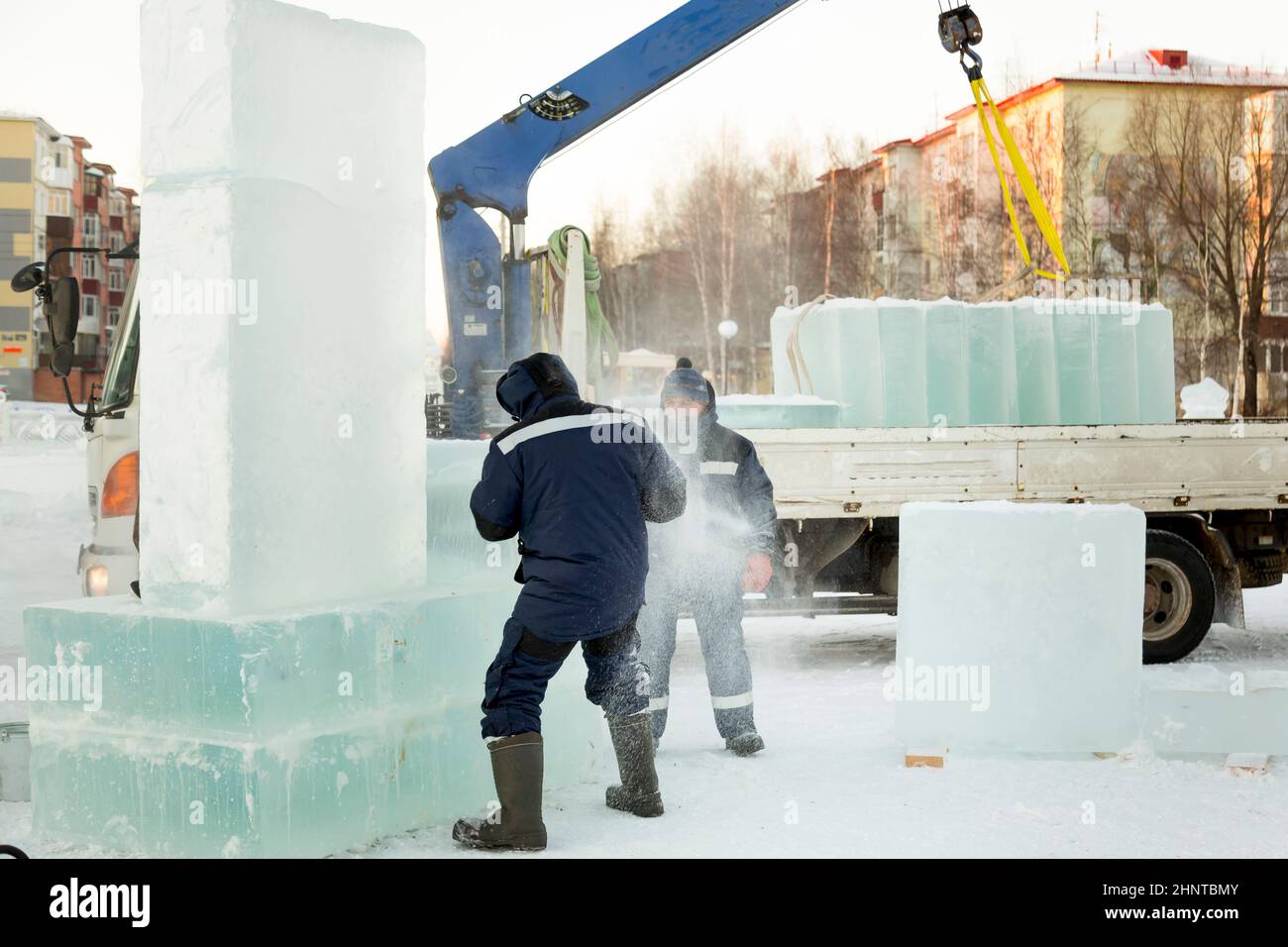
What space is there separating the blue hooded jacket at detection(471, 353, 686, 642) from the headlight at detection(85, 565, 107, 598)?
317cm

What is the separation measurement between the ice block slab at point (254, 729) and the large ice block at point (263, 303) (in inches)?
8.1

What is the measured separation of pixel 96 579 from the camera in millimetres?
7047

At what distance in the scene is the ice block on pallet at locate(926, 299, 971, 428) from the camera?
9141 millimetres

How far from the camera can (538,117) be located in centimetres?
971

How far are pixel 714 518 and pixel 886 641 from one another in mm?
4001

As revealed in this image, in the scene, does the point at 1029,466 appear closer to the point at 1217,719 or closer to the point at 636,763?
the point at 1217,719

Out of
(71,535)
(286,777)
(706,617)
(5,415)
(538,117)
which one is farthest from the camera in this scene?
(5,415)

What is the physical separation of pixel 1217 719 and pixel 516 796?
3060 mm

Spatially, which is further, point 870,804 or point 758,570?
point 758,570

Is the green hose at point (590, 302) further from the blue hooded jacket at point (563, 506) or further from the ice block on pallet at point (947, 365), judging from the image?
the blue hooded jacket at point (563, 506)

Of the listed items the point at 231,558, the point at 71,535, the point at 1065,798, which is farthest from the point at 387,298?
the point at 71,535

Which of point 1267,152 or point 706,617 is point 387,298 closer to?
point 706,617

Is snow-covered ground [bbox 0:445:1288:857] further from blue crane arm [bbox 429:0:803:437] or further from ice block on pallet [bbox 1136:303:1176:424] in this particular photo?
ice block on pallet [bbox 1136:303:1176:424]

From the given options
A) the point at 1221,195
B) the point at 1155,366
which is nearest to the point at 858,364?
the point at 1155,366
